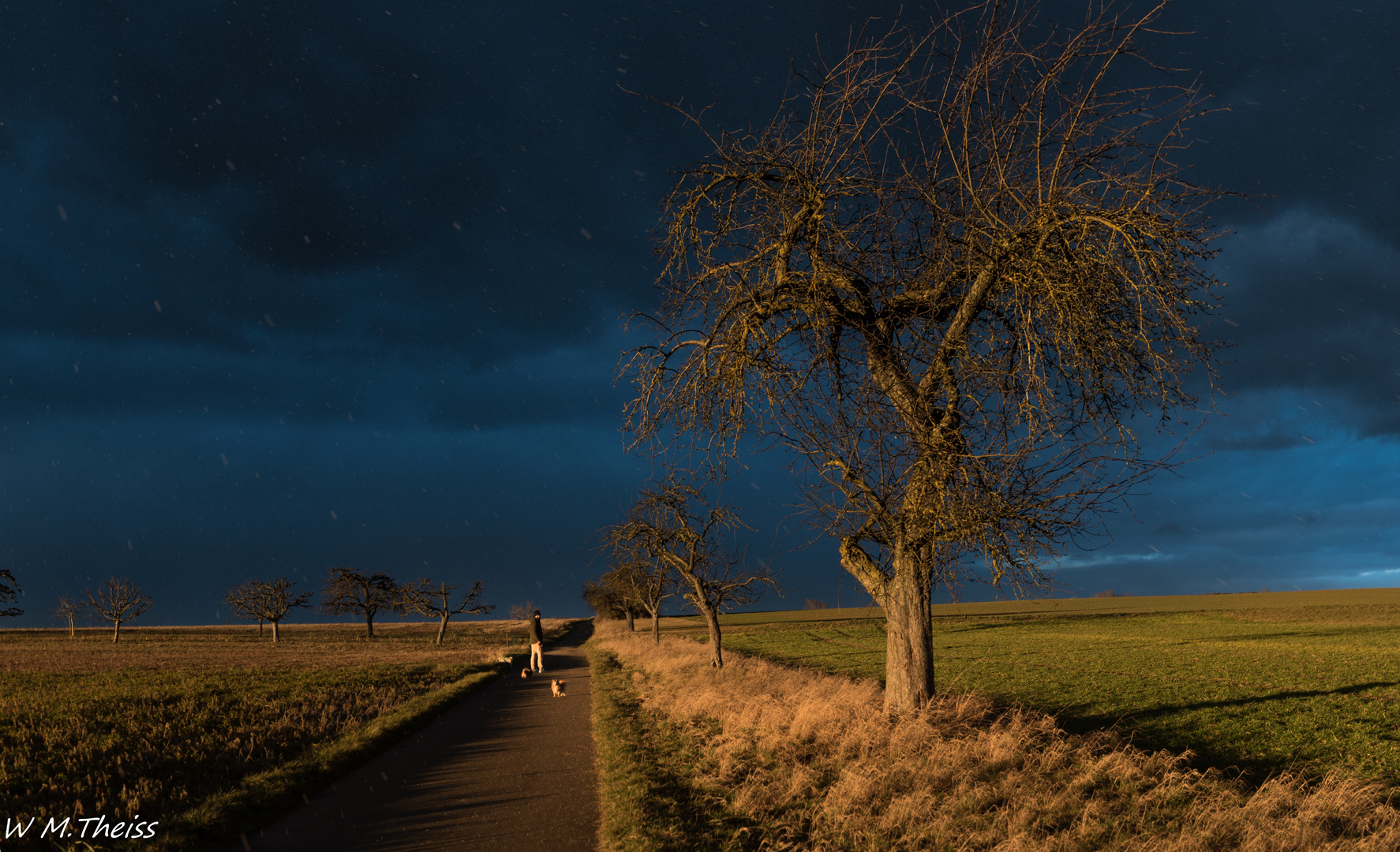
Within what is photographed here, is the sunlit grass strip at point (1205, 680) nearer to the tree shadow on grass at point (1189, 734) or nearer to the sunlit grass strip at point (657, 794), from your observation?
the tree shadow on grass at point (1189, 734)

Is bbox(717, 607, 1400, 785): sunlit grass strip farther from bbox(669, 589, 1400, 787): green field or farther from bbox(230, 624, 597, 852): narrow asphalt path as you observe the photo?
bbox(230, 624, 597, 852): narrow asphalt path

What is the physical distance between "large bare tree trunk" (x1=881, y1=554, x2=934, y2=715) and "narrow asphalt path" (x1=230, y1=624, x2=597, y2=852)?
448 centimetres

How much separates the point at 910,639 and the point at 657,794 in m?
4.10

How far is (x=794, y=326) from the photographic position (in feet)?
32.1

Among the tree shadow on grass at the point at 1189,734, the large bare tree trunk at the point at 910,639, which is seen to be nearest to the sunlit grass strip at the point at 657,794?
the large bare tree trunk at the point at 910,639

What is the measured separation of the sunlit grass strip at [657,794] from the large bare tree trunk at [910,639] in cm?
306

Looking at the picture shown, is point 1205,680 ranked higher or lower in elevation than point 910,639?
lower

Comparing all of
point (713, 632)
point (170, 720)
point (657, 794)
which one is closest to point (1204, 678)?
point (713, 632)

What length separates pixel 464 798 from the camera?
28.2 feet

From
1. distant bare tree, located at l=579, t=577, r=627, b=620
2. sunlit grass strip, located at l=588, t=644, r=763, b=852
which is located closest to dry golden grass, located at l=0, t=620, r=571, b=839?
sunlit grass strip, located at l=588, t=644, r=763, b=852

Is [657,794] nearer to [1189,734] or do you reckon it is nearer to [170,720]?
[1189,734]

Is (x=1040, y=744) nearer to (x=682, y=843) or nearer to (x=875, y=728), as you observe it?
(x=875, y=728)

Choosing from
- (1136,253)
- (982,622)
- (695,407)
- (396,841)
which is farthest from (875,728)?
(982,622)

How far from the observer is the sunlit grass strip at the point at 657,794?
6.66 meters
